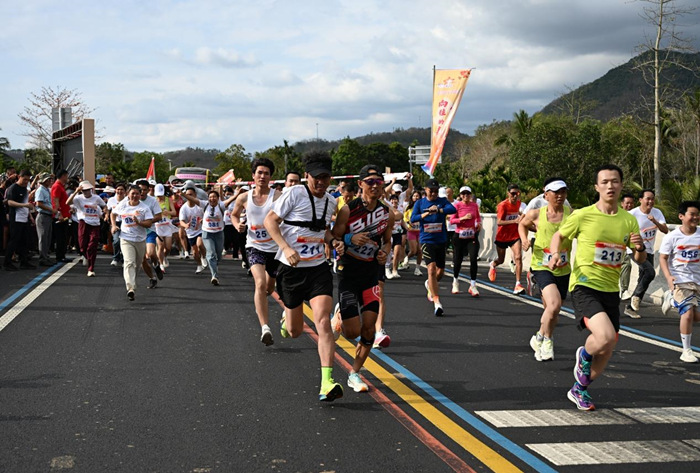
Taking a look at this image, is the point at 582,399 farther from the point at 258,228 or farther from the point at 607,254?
the point at 258,228

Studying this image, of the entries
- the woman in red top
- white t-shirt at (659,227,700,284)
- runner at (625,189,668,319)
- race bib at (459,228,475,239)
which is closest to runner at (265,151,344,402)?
white t-shirt at (659,227,700,284)

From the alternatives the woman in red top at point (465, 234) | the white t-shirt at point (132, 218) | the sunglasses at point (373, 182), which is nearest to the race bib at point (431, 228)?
the woman in red top at point (465, 234)

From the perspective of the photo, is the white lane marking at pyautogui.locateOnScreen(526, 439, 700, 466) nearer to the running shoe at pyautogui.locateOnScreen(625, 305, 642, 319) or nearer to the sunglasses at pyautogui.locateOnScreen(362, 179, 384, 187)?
the sunglasses at pyautogui.locateOnScreen(362, 179, 384, 187)

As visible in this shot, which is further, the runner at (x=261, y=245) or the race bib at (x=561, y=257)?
the runner at (x=261, y=245)

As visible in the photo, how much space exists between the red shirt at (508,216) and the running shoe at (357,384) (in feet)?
27.0

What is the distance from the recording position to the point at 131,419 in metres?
5.74

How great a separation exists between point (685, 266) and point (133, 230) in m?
8.04

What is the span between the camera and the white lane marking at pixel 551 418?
569cm

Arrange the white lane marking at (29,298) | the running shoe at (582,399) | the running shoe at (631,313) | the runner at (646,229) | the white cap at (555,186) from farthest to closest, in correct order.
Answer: the runner at (646,229)
the running shoe at (631,313)
the white lane marking at (29,298)
the white cap at (555,186)
the running shoe at (582,399)

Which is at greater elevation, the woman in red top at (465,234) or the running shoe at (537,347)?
the woman in red top at (465,234)

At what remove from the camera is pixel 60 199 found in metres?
18.0

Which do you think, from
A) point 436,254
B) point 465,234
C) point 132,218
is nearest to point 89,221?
point 132,218

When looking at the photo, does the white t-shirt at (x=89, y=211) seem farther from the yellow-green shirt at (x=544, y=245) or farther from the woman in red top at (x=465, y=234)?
the yellow-green shirt at (x=544, y=245)

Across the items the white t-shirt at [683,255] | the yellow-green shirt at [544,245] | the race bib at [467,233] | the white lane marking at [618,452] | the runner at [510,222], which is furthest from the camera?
the runner at [510,222]
